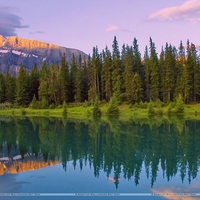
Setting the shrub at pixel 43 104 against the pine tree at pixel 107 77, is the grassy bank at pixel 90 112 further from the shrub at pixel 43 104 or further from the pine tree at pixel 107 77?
the pine tree at pixel 107 77

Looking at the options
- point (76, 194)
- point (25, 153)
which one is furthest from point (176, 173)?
point (25, 153)

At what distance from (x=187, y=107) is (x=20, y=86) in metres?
44.7

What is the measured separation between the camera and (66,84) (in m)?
89.4

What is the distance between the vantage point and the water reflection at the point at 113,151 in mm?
22188

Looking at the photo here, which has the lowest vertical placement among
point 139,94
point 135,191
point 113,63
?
point 135,191

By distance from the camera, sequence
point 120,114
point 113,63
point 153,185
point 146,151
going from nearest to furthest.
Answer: point 153,185, point 146,151, point 120,114, point 113,63

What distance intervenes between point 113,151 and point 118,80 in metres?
53.0

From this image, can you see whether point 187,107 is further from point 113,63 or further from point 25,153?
point 25,153

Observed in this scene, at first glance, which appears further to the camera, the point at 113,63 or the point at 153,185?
the point at 113,63

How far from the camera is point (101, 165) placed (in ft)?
76.7

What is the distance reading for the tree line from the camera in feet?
256

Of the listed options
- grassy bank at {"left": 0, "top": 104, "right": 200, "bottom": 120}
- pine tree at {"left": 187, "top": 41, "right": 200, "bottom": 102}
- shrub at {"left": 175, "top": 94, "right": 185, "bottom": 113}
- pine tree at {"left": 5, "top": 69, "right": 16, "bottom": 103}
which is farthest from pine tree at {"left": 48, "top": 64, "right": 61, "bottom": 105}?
pine tree at {"left": 187, "top": 41, "right": 200, "bottom": 102}

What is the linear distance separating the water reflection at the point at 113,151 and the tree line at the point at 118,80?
34097 mm

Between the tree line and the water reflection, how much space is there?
112 ft
